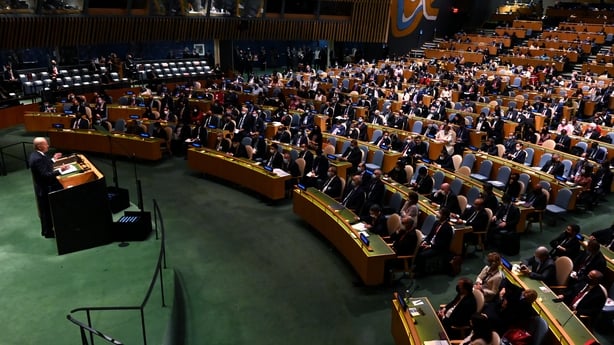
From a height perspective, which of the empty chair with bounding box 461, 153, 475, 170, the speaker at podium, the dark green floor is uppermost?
the empty chair with bounding box 461, 153, 475, 170

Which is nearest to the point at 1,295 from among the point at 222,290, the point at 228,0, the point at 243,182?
the point at 222,290

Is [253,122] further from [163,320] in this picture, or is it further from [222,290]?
[163,320]

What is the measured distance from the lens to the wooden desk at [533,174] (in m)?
10.8

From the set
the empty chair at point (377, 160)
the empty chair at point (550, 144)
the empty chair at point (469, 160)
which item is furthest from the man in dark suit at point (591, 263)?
the empty chair at point (550, 144)

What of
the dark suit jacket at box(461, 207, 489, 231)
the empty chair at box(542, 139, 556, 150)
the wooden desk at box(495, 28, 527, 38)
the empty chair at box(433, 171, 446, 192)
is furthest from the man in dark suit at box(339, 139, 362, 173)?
the wooden desk at box(495, 28, 527, 38)

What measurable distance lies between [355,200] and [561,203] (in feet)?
15.1

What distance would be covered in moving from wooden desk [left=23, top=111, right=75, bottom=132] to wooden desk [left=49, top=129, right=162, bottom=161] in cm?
164

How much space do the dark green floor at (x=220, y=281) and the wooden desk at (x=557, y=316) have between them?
4.20ft

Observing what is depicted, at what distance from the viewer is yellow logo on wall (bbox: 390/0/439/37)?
109ft

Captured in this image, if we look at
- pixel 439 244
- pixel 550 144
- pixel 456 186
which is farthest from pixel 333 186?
pixel 550 144

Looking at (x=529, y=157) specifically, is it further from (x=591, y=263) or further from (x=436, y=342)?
(x=436, y=342)

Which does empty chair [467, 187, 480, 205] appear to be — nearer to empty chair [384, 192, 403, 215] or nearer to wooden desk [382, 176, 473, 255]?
wooden desk [382, 176, 473, 255]

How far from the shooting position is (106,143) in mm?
15000

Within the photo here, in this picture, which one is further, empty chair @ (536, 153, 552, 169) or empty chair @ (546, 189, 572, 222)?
empty chair @ (536, 153, 552, 169)
